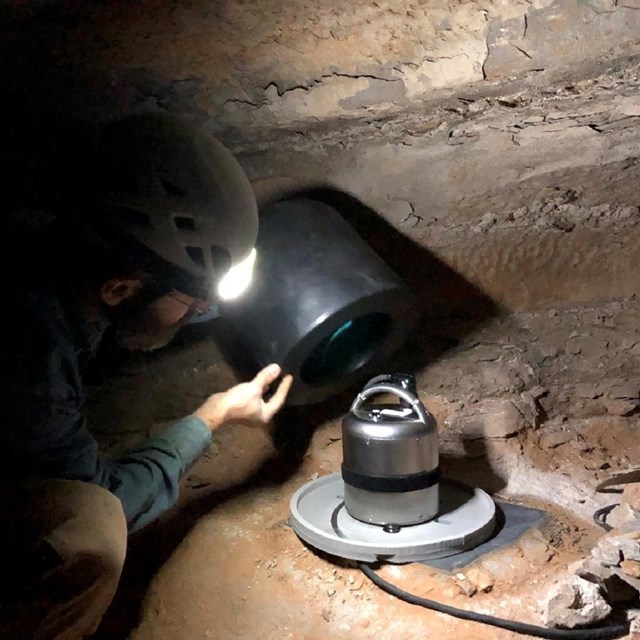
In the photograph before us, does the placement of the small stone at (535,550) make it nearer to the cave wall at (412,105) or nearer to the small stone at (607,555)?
the small stone at (607,555)

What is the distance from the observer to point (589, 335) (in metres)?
1.67

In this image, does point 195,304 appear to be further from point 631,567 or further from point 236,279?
point 631,567

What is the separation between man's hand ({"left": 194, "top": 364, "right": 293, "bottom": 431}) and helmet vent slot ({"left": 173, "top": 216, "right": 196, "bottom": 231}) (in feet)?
1.31

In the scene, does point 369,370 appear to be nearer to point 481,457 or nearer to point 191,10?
point 481,457

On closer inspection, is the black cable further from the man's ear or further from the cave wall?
the cave wall

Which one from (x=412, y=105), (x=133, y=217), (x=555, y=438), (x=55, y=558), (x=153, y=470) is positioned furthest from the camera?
(x=412, y=105)

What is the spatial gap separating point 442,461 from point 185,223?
32.5 inches

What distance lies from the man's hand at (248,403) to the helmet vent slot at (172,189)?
0.45m

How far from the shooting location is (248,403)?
1456 millimetres

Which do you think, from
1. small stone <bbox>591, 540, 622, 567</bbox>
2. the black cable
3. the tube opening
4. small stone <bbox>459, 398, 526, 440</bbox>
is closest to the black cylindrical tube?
the tube opening

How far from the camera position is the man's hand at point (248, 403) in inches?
56.3

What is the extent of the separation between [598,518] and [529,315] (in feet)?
1.80

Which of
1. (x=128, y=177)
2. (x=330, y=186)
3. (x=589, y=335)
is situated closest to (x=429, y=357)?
(x=589, y=335)

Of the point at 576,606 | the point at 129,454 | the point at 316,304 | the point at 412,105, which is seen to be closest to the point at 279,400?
the point at 316,304
